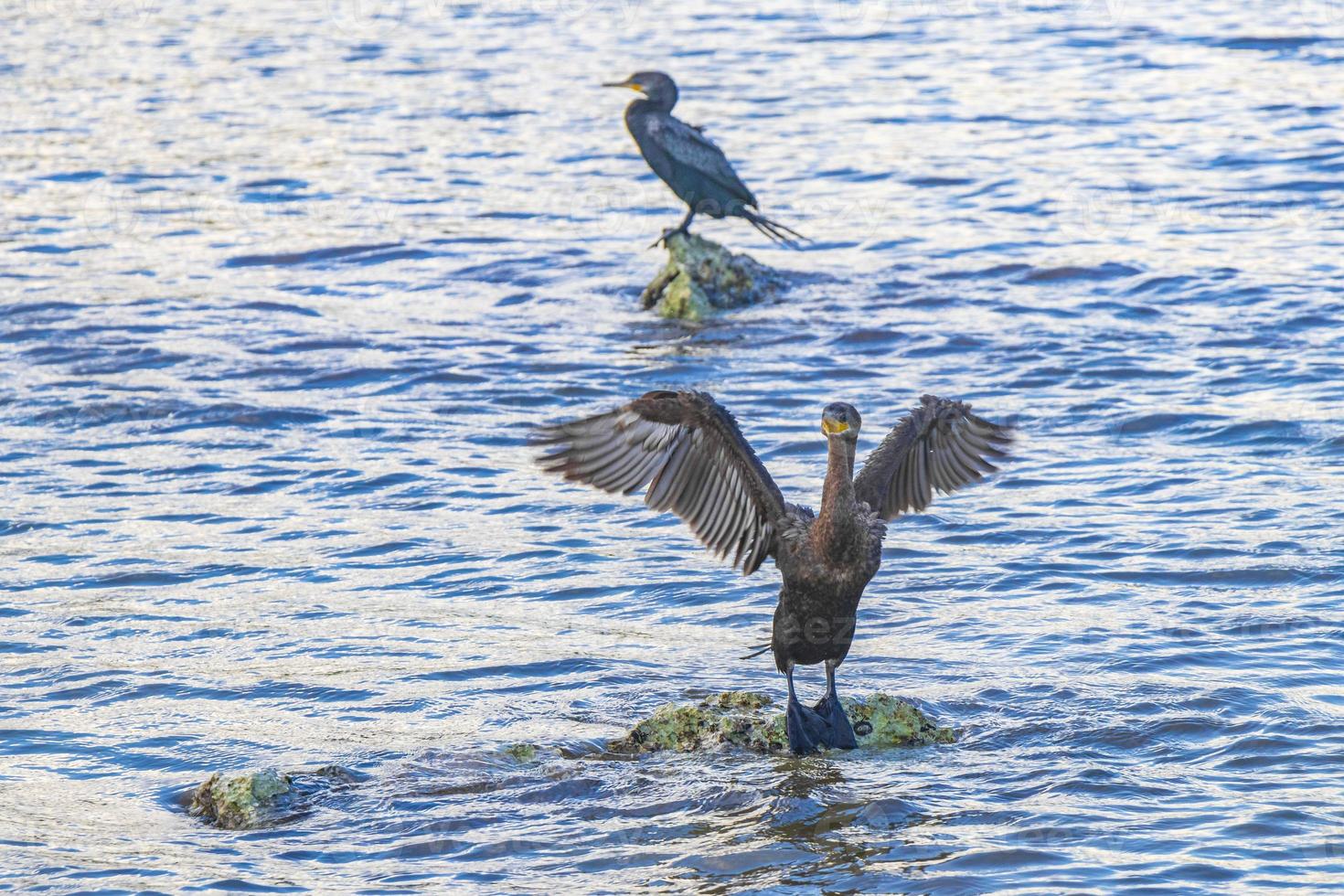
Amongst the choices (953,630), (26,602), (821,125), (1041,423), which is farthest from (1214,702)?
(821,125)

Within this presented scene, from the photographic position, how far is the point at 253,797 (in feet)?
19.4

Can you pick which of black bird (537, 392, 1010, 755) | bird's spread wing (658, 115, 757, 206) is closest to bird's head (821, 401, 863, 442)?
black bird (537, 392, 1010, 755)

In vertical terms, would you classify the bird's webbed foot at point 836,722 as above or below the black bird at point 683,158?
below

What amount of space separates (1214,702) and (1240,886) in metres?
1.37

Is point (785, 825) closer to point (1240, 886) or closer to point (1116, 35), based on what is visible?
point (1240, 886)

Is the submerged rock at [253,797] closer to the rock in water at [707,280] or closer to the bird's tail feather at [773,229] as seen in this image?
the rock in water at [707,280]

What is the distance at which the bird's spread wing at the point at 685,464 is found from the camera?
21.2 ft

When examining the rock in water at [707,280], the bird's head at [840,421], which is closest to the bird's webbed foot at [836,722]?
the bird's head at [840,421]

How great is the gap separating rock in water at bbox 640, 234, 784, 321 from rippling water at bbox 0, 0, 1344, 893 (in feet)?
0.89

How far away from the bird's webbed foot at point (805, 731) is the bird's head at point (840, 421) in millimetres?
963

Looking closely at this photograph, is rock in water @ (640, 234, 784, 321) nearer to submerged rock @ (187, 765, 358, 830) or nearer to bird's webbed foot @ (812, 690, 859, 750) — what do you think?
bird's webbed foot @ (812, 690, 859, 750)

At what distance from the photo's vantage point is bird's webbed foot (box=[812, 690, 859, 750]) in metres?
6.32

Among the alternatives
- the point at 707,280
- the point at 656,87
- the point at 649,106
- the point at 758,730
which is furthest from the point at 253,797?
the point at 656,87

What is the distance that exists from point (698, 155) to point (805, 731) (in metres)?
7.53
